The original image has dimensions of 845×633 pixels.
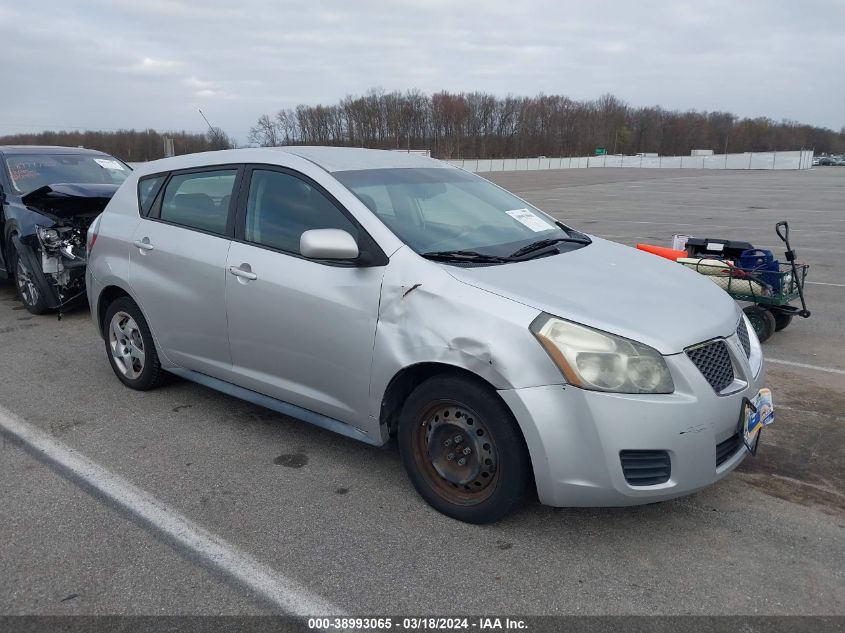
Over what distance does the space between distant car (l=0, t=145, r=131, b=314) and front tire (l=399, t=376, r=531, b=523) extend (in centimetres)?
530

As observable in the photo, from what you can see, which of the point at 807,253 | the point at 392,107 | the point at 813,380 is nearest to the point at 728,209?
the point at 807,253

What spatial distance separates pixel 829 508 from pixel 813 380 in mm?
2128

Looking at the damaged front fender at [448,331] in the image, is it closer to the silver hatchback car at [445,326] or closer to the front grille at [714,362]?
the silver hatchback car at [445,326]

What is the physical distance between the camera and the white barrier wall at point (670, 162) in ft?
203

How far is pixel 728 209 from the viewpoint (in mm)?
20844

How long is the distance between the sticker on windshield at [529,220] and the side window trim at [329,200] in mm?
1117

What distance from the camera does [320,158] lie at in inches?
161

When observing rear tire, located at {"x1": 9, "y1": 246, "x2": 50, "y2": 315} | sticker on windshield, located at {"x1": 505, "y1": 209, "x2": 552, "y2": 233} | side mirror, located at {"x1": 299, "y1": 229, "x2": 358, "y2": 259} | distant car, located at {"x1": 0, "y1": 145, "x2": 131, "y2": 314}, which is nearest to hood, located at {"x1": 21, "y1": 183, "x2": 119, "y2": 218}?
distant car, located at {"x1": 0, "y1": 145, "x2": 131, "y2": 314}

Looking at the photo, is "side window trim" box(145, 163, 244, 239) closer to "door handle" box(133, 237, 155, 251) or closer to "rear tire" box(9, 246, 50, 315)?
"door handle" box(133, 237, 155, 251)

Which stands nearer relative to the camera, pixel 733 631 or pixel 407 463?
pixel 733 631

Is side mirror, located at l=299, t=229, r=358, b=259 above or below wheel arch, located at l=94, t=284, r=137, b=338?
above

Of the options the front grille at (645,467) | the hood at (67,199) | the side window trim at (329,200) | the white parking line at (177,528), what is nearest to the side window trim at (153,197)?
the side window trim at (329,200)

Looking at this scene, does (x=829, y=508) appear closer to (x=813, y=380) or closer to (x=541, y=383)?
(x=541, y=383)

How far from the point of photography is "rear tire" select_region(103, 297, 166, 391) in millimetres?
4910
